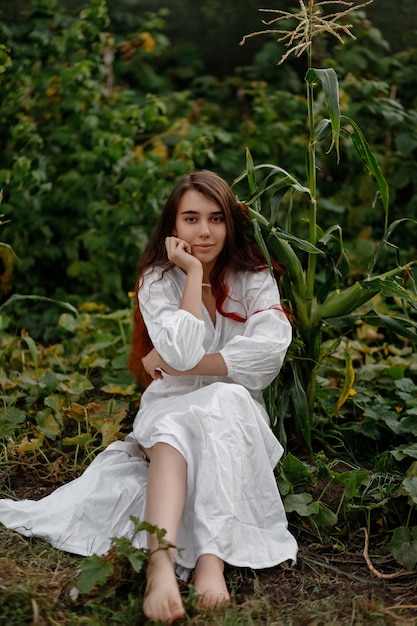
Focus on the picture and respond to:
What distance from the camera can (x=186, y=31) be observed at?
5.51 m

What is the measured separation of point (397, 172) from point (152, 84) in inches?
63.4

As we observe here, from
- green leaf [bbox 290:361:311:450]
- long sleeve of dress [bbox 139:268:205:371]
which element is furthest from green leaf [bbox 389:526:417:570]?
long sleeve of dress [bbox 139:268:205:371]

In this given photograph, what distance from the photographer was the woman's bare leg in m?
1.90

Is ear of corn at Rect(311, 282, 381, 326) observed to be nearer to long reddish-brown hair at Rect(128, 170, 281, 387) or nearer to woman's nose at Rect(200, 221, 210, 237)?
long reddish-brown hair at Rect(128, 170, 281, 387)

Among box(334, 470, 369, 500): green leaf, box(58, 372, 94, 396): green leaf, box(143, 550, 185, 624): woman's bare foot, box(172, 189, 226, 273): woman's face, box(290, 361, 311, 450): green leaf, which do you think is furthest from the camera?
box(58, 372, 94, 396): green leaf

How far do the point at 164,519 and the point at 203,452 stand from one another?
217 millimetres

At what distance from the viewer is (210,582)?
6.81 ft

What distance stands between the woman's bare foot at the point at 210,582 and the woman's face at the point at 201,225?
90 cm

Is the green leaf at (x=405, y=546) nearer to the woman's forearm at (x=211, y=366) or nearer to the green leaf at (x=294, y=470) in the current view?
the green leaf at (x=294, y=470)

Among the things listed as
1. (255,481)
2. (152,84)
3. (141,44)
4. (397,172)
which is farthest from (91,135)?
(255,481)

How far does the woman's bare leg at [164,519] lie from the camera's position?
6.22 ft

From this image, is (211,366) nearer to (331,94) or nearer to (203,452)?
(203,452)

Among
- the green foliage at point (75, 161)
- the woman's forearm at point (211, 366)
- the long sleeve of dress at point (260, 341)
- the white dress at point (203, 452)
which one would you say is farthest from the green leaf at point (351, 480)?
the green foliage at point (75, 161)

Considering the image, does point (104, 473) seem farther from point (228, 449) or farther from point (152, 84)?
point (152, 84)
